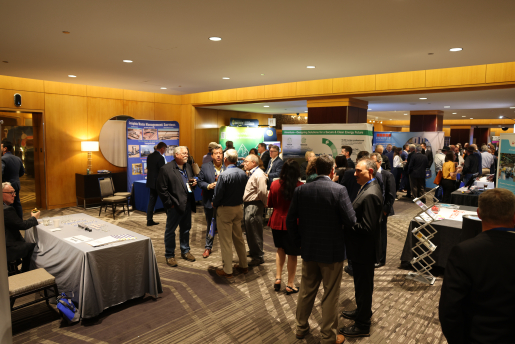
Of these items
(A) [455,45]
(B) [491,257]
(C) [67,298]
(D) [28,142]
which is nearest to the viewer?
(B) [491,257]

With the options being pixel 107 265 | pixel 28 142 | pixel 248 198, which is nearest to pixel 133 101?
pixel 28 142

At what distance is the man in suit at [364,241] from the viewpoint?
2689mm

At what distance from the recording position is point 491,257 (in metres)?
1.46

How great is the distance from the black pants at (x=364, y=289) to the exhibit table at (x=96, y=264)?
200 cm

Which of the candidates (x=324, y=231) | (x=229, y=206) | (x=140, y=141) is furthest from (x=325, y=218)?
(x=140, y=141)

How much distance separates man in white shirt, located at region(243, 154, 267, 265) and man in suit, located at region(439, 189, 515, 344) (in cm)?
279

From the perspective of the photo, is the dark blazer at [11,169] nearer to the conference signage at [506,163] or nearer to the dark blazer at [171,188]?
the dark blazer at [171,188]

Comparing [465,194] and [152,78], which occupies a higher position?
[152,78]

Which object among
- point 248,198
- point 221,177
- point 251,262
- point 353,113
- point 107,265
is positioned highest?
point 353,113

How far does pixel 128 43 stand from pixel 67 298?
2801 mm

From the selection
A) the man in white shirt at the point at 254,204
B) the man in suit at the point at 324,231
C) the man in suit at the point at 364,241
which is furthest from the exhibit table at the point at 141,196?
the man in suit at the point at 364,241

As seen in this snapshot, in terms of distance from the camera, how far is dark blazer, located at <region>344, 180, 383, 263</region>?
105 inches

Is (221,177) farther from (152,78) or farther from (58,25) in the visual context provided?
(152,78)

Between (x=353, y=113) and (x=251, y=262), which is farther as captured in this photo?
(x=353, y=113)
